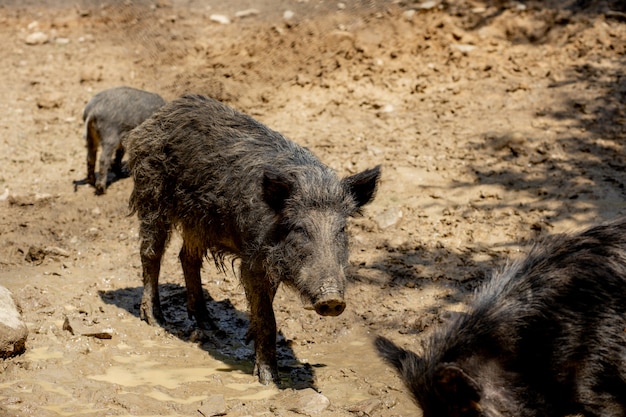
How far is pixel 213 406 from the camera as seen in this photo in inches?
188

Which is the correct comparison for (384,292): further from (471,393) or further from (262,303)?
(471,393)

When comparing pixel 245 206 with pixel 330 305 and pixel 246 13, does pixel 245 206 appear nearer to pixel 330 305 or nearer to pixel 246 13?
pixel 330 305

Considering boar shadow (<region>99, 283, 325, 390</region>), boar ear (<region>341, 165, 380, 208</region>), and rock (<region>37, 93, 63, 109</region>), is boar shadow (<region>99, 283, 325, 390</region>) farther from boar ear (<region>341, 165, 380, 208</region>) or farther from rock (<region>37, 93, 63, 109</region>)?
rock (<region>37, 93, 63, 109</region>)

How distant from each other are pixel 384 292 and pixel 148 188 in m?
2.03

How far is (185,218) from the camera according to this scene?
6074 millimetres

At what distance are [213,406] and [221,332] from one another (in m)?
1.57

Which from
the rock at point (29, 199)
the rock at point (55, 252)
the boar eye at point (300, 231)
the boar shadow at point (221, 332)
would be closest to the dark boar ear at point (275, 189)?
the boar eye at point (300, 231)

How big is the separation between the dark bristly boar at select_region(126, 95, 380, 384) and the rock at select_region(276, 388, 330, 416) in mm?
364

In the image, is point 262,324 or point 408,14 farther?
point 408,14

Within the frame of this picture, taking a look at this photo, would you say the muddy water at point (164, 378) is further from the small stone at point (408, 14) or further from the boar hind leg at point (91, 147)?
the small stone at point (408, 14)

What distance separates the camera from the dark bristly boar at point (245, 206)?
16.5ft

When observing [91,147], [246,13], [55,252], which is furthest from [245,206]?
[246,13]

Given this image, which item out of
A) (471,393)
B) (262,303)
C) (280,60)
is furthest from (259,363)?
Answer: (280,60)

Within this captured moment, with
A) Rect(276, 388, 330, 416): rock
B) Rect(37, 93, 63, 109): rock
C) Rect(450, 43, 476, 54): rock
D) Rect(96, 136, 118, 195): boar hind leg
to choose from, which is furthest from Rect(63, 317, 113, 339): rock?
Rect(450, 43, 476, 54): rock
